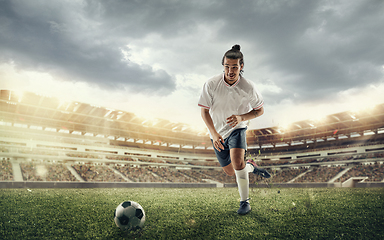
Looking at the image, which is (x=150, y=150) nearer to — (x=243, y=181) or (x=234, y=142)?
(x=243, y=181)

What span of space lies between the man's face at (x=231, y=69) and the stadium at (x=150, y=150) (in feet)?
48.6

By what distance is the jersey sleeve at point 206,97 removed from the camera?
3594 mm

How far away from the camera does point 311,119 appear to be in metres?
27.2

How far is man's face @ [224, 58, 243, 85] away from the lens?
3.27 metres

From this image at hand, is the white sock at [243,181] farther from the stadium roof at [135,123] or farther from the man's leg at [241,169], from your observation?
the stadium roof at [135,123]

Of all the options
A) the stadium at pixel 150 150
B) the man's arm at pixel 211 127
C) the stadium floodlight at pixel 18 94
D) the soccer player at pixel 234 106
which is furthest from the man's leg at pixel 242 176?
the stadium floodlight at pixel 18 94

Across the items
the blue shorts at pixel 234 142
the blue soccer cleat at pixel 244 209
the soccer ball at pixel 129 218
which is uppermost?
the blue shorts at pixel 234 142

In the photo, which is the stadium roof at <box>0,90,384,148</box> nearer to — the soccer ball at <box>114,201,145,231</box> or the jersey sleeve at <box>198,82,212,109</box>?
the jersey sleeve at <box>198,82,212,109</box>

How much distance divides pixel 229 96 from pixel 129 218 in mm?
2367

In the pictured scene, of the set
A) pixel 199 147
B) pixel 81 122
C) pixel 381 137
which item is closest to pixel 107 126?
pixel 81 122

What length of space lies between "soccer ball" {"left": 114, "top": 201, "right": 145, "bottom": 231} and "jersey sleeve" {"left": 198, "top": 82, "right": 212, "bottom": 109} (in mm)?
1910

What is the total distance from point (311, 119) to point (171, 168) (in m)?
21.5

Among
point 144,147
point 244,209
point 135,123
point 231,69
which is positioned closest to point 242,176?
point 244,209

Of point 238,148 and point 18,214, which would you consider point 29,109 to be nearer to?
point 18,214
